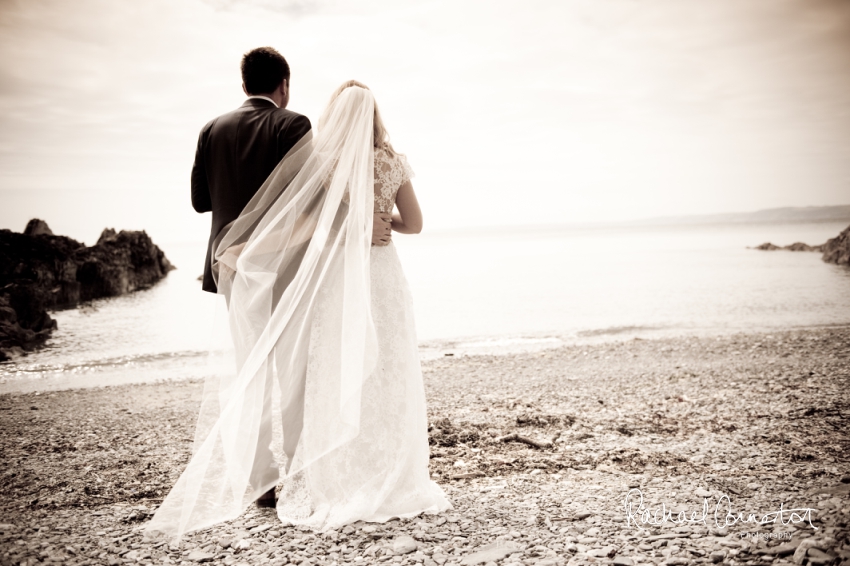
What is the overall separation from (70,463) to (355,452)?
3.47 metres

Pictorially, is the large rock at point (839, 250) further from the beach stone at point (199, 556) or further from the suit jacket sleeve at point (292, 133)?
the beach stone at point (199, 556)

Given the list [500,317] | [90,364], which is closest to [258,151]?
[90,364]

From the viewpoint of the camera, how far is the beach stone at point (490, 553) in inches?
102

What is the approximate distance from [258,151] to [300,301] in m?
0.97

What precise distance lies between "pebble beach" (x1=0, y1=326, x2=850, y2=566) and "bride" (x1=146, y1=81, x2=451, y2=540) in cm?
26

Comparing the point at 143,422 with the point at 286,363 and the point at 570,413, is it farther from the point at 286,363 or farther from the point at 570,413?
the point at 570,413

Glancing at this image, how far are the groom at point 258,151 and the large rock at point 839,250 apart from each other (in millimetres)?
36382

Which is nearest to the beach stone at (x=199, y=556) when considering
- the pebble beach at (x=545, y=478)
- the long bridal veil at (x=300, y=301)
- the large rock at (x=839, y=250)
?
the pebble beach at (x=545, y=478)

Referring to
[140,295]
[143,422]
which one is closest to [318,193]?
[143,422]

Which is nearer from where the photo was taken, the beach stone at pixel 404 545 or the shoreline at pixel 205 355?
the beach stone at pixel 404 545

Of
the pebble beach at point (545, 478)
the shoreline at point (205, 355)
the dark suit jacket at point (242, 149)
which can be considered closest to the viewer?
the pebble beach at point (545, 478)

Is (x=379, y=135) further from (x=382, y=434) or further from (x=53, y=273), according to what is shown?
(x=53, y=273)

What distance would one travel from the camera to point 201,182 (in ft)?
11.2

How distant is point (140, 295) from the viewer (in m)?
25.8
